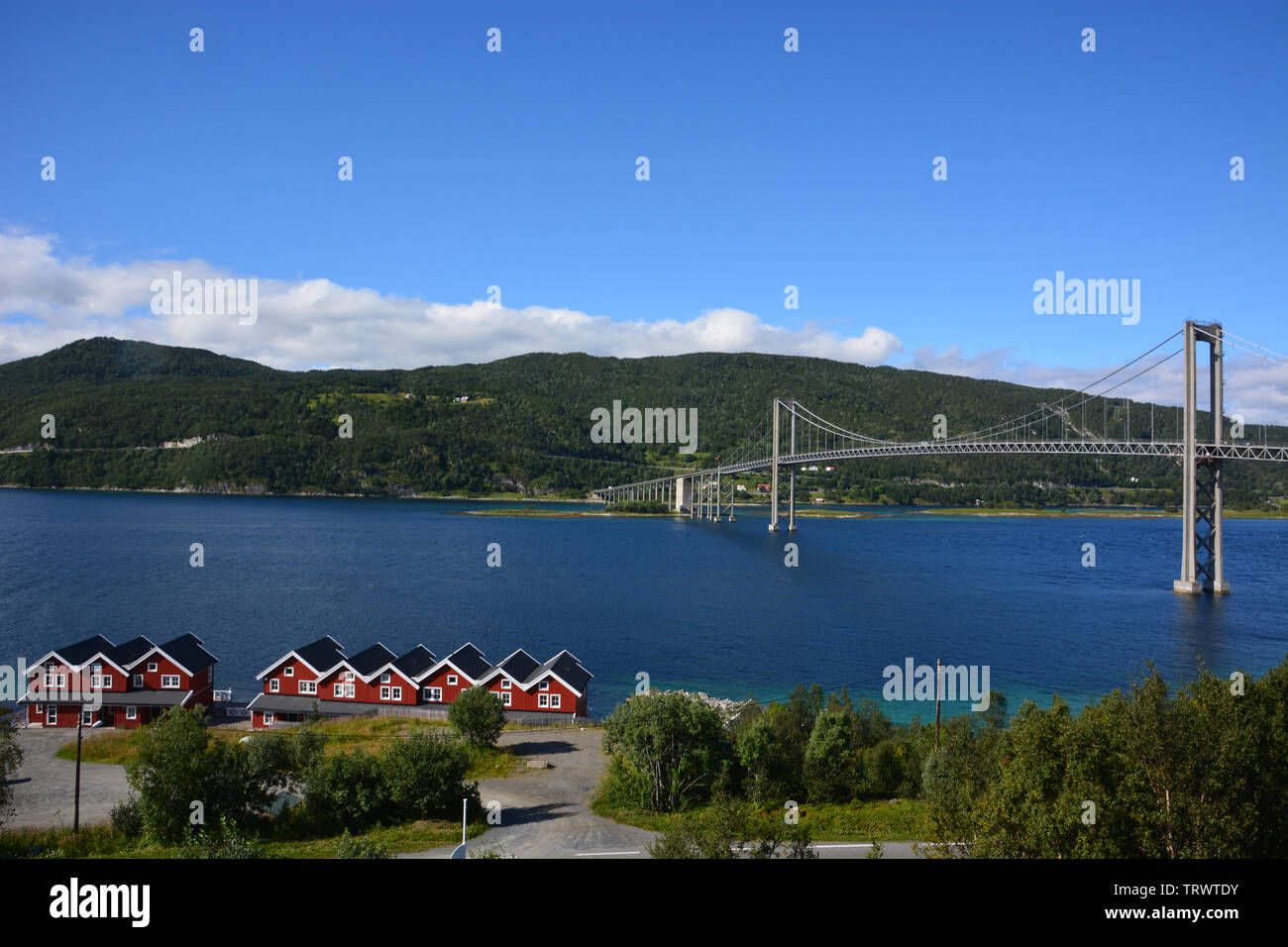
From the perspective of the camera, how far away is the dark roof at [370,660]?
17.7m

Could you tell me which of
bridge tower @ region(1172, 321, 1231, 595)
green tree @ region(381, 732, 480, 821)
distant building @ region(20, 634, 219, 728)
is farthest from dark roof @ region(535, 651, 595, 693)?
bridge tower @ region(1172, 321, 1231, 595)

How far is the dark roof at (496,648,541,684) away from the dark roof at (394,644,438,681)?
1826 mm

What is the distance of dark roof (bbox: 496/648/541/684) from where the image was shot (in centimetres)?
1759

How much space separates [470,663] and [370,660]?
2.24m

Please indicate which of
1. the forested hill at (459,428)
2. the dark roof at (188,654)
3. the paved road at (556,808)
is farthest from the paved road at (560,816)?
the forested hill at (459,428)

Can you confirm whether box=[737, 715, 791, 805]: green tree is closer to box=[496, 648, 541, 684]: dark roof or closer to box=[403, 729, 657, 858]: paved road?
box=[403, 729, 657, 858]: paved road

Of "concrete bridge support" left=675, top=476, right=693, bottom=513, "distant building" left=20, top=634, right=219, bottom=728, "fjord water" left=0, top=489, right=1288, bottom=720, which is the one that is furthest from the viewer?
"concrete bridge support" left=675, top=476, right=693, bottom=513

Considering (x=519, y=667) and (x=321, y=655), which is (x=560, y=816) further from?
(x=321, y=655)

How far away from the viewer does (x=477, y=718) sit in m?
14.6
